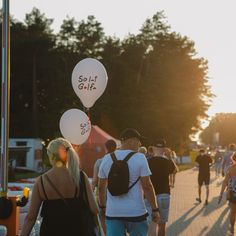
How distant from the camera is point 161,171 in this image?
9023 mm

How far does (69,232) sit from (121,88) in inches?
1981

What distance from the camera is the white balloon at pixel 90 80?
12.9 meters

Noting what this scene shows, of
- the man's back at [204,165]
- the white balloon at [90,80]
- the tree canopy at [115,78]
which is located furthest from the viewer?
the tree canopy at [115,78]

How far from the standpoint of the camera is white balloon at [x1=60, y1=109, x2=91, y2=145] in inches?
502

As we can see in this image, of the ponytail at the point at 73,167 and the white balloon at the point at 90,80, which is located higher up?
the white balloon at the point at 90,80

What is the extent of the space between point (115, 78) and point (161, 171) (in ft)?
159

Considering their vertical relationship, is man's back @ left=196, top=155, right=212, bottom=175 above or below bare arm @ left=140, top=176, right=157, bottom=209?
below

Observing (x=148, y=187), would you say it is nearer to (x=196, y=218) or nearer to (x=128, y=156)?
(x=128, y=156)

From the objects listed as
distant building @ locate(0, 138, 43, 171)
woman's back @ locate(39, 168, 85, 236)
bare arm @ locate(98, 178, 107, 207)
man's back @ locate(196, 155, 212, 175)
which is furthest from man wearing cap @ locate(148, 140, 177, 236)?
distant building @ locate(0, 138, 43, 171)

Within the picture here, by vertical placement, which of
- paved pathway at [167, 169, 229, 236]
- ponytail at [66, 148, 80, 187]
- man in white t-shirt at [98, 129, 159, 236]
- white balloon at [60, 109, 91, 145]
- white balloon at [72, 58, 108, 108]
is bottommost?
paved pathway at [167, 169, 229, 236]

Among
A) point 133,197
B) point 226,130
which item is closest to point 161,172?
point 133,197

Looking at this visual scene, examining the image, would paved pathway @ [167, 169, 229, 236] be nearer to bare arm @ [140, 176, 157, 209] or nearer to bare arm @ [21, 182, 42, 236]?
bare arm @ [140, 176, 157, 209]

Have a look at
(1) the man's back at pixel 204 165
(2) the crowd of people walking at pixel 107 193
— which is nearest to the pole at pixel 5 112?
(2) the crowd of people walking at pixel 107 193

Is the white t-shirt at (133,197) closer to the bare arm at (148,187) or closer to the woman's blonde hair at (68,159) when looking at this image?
the bare arm at (148,187)
